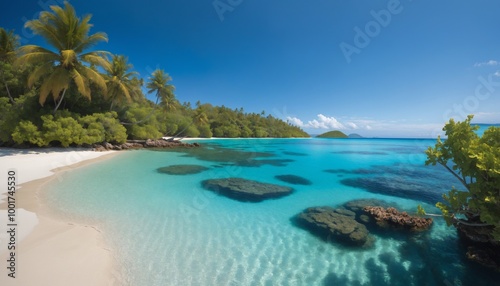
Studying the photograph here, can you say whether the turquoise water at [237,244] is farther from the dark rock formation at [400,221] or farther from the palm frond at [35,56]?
the palm frond at [35,56]

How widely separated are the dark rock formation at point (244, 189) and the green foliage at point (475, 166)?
21.7 feet

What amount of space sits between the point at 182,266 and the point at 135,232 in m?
2.15

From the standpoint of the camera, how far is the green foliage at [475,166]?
3.31 meters

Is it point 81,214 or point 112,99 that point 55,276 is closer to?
point 81,214

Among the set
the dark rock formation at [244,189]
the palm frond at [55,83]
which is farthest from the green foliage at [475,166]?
the palm frond at [55,83]

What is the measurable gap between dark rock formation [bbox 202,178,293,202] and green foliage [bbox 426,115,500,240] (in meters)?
6.62

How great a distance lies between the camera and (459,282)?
14.4ft

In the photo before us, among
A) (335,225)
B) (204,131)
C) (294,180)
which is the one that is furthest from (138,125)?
(204,131)

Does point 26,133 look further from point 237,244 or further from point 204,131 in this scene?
point 204,131

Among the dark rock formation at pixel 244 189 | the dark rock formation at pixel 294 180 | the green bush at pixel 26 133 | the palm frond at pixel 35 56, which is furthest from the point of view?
the green bush at pixel 26 133

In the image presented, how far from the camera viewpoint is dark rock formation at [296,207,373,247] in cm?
592

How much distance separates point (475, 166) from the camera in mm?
3844

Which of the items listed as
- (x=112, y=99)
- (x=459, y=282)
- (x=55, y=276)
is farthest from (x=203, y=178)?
(x=112, y=99)

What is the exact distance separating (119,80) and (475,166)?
29.6 metres
